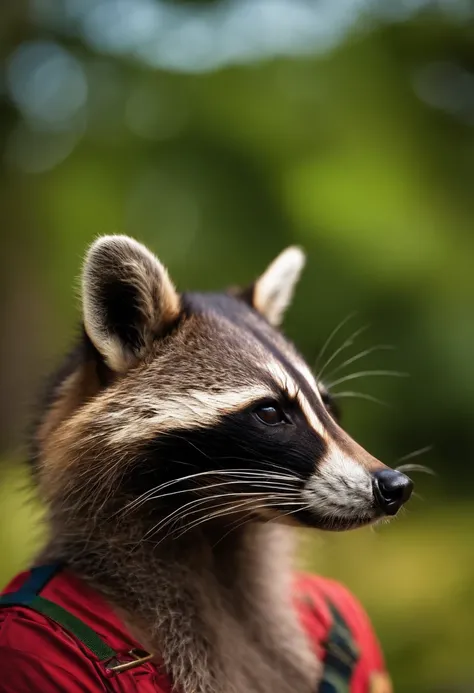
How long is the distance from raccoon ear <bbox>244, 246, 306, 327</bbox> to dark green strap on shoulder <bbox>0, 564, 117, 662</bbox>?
31.0 inches

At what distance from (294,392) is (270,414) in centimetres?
7

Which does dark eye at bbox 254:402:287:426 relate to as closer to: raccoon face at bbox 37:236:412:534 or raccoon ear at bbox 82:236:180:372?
raccoon face at bbox 37:236:412:534

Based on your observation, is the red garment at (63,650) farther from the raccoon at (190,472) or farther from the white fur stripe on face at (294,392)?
the white fur stripe on face at (294,392)

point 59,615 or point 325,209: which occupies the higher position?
point 325,209

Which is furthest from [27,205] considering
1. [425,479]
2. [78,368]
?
[78,368]

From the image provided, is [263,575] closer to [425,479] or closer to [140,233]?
[425,479]

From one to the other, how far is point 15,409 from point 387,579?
7.86 ft

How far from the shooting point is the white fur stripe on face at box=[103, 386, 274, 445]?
148 centimetres

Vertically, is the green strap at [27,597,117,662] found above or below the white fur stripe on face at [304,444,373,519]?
below

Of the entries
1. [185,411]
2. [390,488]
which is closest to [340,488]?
[390,488]

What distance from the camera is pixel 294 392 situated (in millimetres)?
1521

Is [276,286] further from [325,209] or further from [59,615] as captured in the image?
[325,209]

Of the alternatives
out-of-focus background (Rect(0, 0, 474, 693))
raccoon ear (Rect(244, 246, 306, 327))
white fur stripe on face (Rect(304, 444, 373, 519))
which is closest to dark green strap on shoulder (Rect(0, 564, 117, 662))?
white fur stripe on face (Rect(304, 444, 373, 519))

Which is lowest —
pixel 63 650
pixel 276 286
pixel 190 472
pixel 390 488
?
pixel 63 650
